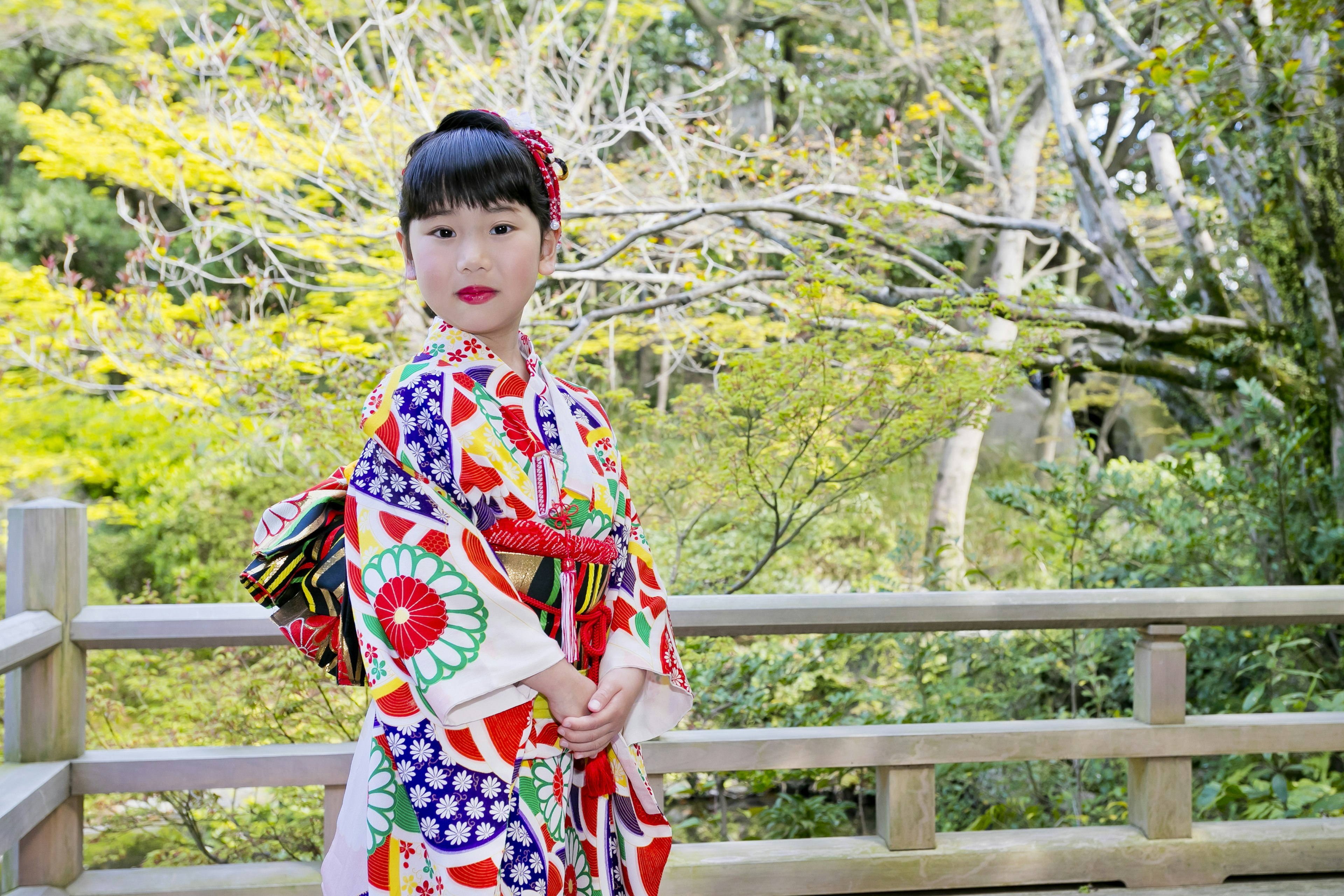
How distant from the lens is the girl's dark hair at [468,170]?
48.4 inches

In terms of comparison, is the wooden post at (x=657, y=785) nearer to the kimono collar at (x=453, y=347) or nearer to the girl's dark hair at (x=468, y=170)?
the kimono collar at (x=453, y=347)

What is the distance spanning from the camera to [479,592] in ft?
3.81

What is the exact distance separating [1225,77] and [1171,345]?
3.07ft

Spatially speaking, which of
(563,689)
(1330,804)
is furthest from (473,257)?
(1330,804)

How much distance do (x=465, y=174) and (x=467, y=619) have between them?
527 mm

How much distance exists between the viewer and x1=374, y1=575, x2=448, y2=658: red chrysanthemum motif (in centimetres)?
116

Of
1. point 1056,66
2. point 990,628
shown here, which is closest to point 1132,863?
point 990,628

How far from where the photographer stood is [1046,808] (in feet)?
10.7

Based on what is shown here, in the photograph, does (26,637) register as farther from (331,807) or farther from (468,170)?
(468,170)

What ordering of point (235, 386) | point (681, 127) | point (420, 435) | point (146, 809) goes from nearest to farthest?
point (420, 435), point (146, 809), point (235, 386), point (681, 127)

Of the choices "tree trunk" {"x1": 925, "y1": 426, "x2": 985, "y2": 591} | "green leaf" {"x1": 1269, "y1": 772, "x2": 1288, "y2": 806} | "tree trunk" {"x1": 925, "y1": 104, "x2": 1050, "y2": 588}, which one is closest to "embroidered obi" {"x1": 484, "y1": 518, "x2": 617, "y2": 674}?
"green leaf" {"x1": 1269, "y1": 772, "x2": 1288, "y2": 806}

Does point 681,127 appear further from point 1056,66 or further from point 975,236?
point 975,236

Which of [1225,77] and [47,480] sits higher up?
[1225,77]

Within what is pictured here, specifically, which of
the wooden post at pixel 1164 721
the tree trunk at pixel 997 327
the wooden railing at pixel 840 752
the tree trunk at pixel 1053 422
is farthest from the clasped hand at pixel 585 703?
the tree trunk at pixel 1053 422
